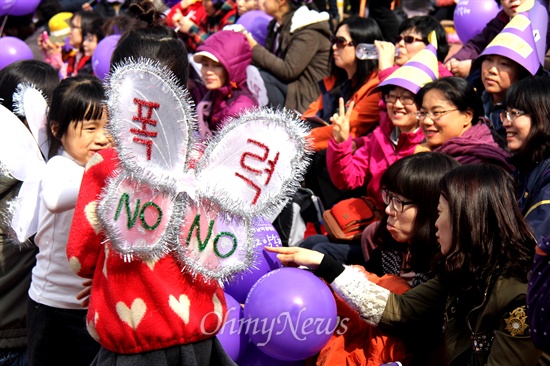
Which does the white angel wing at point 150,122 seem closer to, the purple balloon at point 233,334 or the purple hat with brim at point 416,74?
the purple balloon at point 233,334

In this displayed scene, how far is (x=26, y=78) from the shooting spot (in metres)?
4.03

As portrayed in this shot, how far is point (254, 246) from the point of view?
255 cm

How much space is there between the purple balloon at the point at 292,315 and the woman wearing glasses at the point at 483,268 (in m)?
0.51

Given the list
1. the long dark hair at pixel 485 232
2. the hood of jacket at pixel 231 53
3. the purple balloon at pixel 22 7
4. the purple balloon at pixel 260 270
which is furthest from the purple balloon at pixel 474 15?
the purple balloon at pixel 22 7

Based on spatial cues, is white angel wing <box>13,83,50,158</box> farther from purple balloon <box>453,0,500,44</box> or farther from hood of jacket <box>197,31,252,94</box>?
purple balloon <box>453,0,500,44</box>

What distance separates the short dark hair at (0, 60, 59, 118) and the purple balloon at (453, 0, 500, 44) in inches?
129

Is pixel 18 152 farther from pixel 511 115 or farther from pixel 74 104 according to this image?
pixel 511 115

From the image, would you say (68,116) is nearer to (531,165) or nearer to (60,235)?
(60,235)

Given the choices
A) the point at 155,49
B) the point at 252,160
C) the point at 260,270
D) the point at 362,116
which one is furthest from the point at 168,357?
the point at 362,116

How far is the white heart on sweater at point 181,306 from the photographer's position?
243 cm

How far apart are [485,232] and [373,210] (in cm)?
167

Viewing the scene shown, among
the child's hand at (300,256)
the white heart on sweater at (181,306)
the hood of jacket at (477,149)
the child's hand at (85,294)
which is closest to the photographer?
the white heart on sweater at (181,306)

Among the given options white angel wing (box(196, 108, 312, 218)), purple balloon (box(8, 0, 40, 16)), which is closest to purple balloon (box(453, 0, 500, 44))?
white angel wing (box(196, 108, 312, 218))

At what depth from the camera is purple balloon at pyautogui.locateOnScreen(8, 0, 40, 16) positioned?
8461mm
